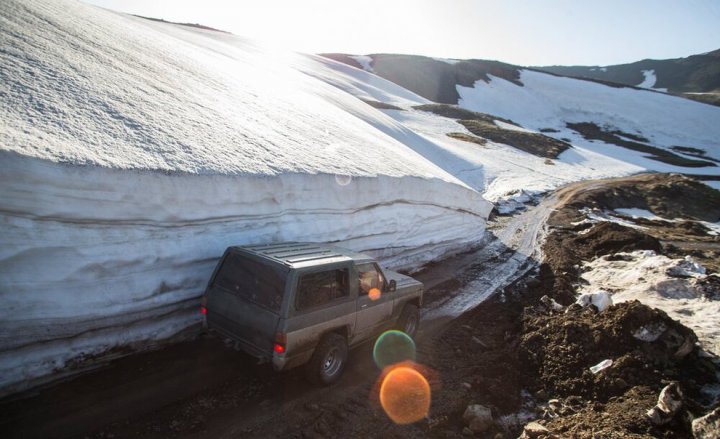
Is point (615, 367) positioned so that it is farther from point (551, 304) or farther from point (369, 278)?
point (369, 278)

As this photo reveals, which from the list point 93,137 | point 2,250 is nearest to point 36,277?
point 2,250

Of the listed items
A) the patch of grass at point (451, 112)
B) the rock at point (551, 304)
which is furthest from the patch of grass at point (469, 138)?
the rock at point (551, 304)

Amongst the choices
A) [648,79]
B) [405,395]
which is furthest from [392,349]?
[648,79]

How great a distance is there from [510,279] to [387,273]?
5815 millimetres

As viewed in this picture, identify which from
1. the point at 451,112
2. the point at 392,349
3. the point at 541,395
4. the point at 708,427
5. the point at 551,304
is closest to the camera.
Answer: the point at 708,427

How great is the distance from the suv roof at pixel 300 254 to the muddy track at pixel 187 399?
5.63 feet

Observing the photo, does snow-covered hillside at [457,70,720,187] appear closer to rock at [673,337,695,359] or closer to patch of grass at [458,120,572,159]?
patch of grass at [458,120,572,159]

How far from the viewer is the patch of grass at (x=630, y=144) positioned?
44662 millimetres

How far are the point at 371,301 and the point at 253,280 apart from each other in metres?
1.97

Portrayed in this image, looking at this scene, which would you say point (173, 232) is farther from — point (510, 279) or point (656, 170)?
point (656, 170)

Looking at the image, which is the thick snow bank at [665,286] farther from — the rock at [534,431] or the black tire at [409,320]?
the black tire at [409,320]

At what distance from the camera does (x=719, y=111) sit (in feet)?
217

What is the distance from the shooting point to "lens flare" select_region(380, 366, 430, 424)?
18.0 ft

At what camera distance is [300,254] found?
599 cm
